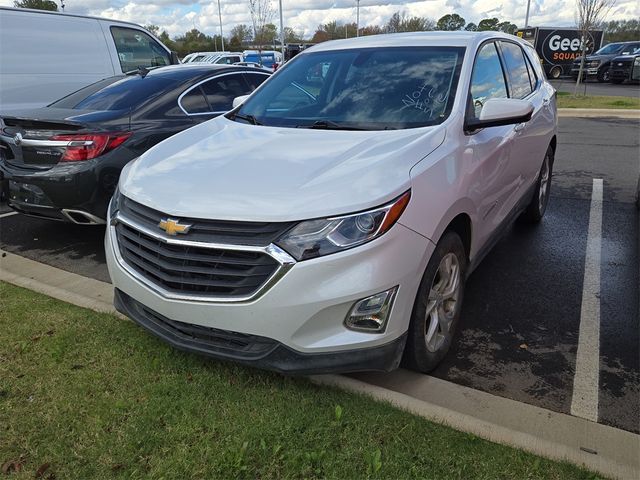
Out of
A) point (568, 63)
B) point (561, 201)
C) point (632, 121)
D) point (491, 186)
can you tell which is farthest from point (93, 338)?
point (568, 63)

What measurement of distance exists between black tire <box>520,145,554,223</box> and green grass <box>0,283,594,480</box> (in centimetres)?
341

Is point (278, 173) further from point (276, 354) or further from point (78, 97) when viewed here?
point (78, 97)

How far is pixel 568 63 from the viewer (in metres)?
28.7

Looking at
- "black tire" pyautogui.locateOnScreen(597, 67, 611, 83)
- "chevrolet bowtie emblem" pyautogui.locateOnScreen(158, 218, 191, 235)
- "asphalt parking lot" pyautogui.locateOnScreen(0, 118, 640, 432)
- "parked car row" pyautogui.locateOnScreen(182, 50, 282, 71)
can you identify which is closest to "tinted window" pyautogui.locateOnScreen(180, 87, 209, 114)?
"asphalt parking lot" pyautogui.locateOnScreen(0, 118, 640, 432)

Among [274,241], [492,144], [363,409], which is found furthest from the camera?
[492,144]

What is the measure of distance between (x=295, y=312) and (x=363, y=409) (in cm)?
63

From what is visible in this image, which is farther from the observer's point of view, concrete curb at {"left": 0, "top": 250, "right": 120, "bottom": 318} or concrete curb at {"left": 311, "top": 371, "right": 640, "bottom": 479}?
concrete curb at {"left": 0, "top": 250, "right": 120, "bottom": 318}

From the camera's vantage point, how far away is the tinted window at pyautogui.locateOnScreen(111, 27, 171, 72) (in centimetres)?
769

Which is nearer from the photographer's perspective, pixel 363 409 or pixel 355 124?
pixel 363 409

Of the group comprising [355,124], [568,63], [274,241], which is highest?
Answer: [355,124]

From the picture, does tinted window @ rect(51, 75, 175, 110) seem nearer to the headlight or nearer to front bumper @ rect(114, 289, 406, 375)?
front bumper @ rect(114, 289, 406, 375)

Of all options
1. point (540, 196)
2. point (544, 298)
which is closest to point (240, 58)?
point (540, 196)

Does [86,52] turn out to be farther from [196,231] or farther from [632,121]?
[632,121]

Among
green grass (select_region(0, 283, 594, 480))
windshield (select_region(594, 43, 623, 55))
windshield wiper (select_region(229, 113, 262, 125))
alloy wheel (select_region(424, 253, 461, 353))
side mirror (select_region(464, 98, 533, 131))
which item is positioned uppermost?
side mirror (select_region(464, 98, 533, 131))
